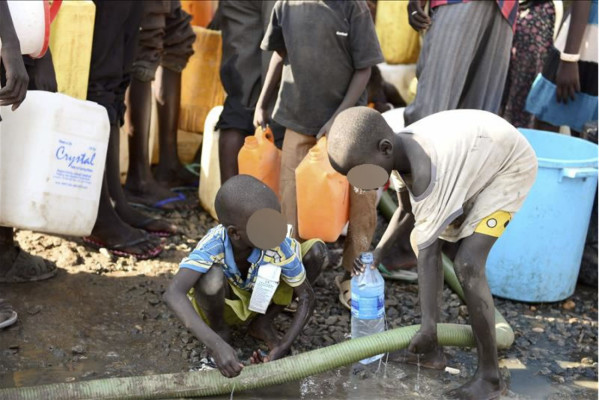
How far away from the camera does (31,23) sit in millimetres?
3701

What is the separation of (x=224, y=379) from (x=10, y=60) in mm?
1515

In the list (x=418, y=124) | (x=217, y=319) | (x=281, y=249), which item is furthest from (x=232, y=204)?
(x=418, y=124)

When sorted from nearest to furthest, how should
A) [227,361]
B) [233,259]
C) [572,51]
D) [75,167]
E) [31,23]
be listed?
Answer: [227,361], [233,259], [31,23], [75,167], [572,51]

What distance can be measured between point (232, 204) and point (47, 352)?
3.39ft

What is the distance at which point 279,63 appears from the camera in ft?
14.9

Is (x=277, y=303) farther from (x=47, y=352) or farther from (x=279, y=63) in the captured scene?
(x=279, y=63)

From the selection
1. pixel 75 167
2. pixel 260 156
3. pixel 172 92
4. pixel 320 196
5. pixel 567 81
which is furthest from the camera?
pixel 172 92

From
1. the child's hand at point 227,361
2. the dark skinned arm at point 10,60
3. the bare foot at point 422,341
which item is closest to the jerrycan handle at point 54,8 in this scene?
the dark skinned arm at point 10,60

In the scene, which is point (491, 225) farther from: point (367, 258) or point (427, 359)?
point (427, 359)

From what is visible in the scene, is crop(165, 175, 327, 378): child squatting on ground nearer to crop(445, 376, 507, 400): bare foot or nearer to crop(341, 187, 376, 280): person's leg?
crop(341, 187, 376, 280): person's leg

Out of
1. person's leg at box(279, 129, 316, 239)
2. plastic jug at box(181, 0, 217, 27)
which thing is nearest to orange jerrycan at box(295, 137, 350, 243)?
person's leg at box(279, 129, 316, 239)

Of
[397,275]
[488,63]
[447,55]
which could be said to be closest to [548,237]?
[397,275]

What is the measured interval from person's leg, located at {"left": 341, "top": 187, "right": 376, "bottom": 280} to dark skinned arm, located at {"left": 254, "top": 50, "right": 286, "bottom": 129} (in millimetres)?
A: 684

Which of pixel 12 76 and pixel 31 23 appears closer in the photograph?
pixel 12 76
